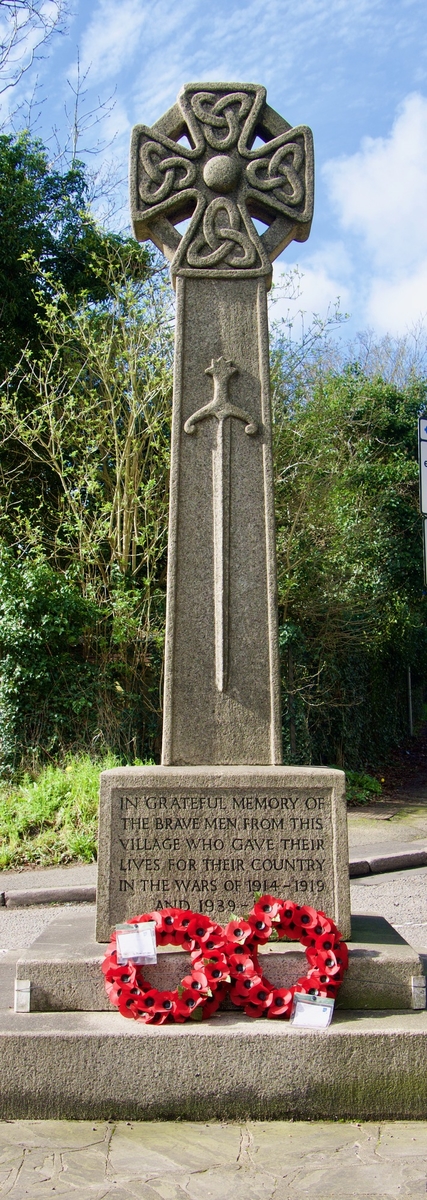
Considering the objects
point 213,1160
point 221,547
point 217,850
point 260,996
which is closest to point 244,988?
point 260,996

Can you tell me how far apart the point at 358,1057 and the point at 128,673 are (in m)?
8.49

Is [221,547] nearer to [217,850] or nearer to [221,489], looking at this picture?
[221,489]

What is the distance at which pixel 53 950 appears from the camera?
11.8ft

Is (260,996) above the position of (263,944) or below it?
below

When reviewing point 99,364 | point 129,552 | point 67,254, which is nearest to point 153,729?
point 129,552

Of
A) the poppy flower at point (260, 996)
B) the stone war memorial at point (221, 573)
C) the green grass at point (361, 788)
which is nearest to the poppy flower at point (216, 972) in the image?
the poppy flower at point (260, 996)

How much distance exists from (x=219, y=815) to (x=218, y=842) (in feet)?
0.33

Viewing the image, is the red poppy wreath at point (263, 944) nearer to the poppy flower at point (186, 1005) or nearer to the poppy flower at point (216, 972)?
the poppy flower at point (216, 972)

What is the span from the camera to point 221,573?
4.02 m

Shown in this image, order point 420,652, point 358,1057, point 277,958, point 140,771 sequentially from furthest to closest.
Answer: point 420,652 → point 140,771 → point 277,958 → point 358,1057

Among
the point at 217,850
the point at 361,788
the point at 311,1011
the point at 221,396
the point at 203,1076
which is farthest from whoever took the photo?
the point at 361,788

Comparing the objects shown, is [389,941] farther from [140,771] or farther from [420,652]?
[420,652]

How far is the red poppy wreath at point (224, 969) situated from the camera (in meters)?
3.37

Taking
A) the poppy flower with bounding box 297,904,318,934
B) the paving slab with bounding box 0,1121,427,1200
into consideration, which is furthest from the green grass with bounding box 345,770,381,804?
the paving slab with bounding box 0,1121,427,1200
